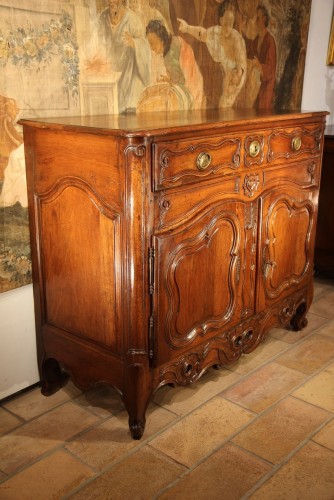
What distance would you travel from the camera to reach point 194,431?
2.54 m

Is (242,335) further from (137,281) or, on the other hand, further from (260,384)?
(137,281)

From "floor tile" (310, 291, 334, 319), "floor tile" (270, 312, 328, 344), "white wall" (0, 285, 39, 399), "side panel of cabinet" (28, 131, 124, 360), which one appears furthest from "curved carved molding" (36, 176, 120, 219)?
"floor tile" (310, 291, 334, 319)

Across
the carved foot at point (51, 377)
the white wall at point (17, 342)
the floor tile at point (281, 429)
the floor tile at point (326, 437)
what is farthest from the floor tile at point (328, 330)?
the white wall at point (17, 342)

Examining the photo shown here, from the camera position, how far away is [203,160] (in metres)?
2.38

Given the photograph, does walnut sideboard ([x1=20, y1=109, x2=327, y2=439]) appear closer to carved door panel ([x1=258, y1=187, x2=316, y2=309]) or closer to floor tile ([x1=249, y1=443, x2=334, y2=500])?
carved door panel ([x1=258, y1=187, x2=316, y2=309])

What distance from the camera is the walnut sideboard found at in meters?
2.21

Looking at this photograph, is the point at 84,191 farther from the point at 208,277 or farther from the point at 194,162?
the point at 208,277

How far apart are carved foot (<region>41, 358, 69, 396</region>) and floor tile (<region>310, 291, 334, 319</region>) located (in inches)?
74.5

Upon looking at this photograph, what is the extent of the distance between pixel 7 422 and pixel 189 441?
34.1 inches

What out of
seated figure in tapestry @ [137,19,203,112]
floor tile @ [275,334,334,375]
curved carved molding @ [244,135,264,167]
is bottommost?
floor tile @ [275,334,334,375]

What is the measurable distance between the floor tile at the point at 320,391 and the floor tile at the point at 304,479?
38cm

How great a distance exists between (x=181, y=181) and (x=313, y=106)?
2.65 m

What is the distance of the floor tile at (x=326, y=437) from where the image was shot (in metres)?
2.46

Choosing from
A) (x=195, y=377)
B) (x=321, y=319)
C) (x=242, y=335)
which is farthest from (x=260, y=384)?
(x=321, y=319)
